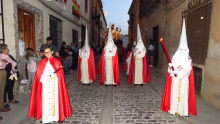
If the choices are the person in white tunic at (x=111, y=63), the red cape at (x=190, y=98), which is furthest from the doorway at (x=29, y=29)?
the red cape at (x=190, y=98)

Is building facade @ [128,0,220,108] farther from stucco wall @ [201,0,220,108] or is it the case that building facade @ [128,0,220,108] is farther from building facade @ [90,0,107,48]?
building facade @ [90,0,107,48]

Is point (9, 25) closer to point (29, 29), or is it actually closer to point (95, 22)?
point (29, 29)

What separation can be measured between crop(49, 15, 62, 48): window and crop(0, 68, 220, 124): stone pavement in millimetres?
4384

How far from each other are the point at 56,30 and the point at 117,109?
7577mm

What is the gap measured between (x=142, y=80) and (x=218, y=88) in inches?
124

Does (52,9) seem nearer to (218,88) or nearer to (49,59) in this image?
(49,59)

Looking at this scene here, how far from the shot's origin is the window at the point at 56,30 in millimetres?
Answer: 10514

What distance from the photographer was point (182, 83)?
4.58 m

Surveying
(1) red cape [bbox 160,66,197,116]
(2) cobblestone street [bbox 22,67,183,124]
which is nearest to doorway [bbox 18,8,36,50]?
(2) cobblestone street [bbox 22,67,183,124]

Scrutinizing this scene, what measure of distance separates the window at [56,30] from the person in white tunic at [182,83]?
23.9 ft

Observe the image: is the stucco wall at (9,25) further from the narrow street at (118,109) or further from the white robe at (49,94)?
the white robe at (49,94)

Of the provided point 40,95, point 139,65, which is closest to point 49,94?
point 40,95

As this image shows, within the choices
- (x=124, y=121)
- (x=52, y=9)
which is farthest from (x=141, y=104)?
(x=52, y=9)

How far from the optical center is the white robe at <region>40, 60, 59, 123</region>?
3877mm
